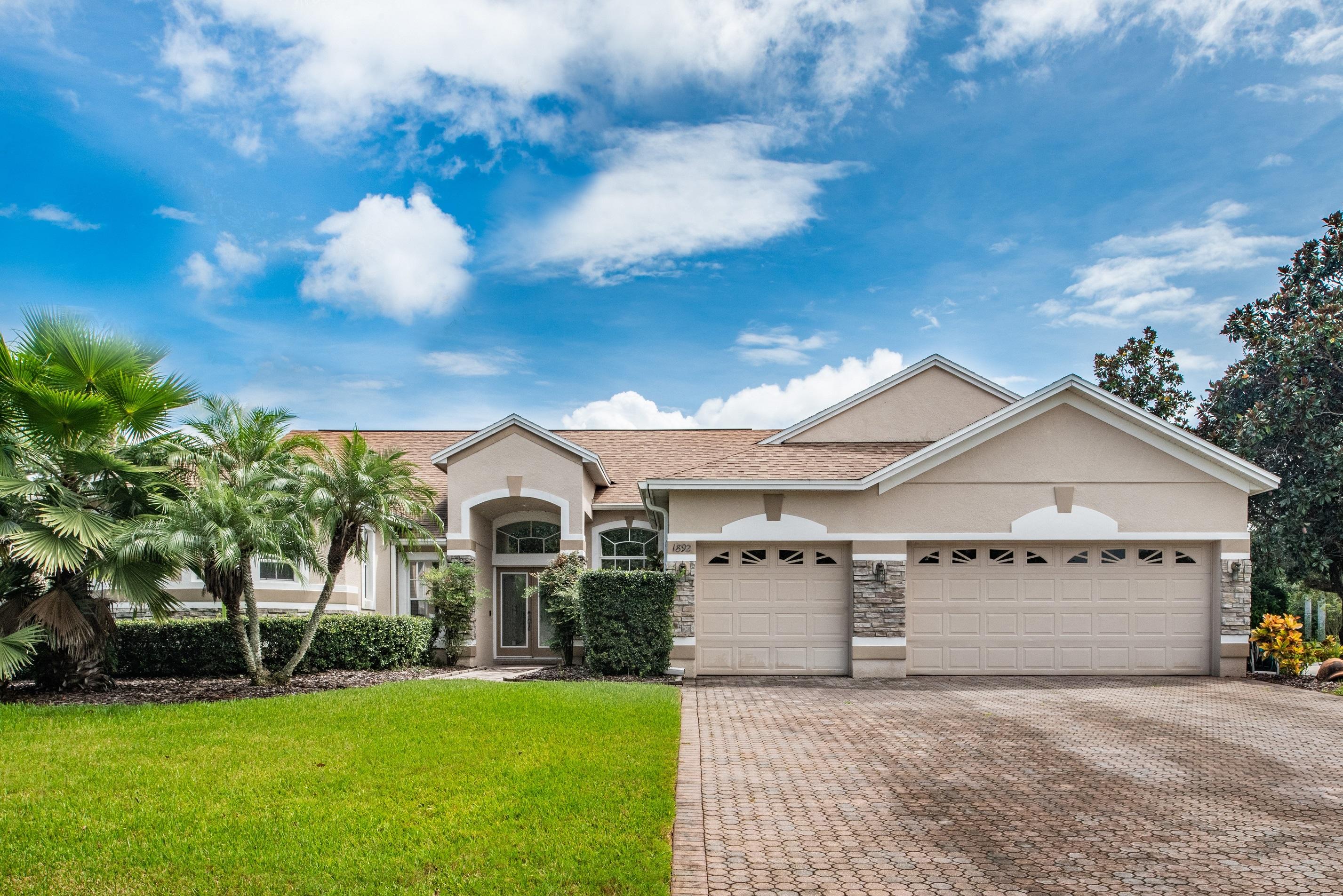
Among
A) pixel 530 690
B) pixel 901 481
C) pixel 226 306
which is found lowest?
pixel 530 690

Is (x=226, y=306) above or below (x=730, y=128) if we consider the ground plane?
below

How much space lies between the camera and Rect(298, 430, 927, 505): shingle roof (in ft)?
50.6

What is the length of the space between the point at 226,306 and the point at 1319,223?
25.1 meters

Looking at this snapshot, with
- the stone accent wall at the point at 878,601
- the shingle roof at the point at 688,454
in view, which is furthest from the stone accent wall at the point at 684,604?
the stone accent wall at the point at 878,601

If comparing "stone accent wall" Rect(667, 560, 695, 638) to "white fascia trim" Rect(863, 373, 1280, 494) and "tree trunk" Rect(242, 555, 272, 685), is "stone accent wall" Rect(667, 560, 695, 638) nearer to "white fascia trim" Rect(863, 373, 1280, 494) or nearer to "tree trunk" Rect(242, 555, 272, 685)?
"white fascia trim" Rect(863, 373, 1280, 494)

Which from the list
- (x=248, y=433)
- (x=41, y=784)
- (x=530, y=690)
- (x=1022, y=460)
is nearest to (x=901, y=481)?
(x=1022, y=460)

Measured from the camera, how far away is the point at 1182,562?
15.1m

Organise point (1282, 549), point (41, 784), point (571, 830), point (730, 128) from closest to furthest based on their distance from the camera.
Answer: point (571, 830) → point (41, 784) → point (730, 128) → point (1282, 549)

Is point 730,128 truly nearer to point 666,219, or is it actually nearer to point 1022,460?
point 666,219

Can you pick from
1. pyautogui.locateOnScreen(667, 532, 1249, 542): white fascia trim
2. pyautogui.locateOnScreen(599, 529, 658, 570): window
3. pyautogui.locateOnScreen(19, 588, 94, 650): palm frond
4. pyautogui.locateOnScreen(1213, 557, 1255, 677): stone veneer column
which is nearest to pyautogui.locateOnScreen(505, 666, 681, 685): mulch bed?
pyautogui.locateOnScreen(667, 532, 1249, 542): white fascia trim

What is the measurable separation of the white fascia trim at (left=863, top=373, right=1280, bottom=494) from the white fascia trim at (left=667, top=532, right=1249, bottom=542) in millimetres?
838

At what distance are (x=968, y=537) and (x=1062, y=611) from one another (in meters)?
2.03

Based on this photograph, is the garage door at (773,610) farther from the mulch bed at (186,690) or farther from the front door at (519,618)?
the front door at (519,618)

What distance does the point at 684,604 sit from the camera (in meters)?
14.9
